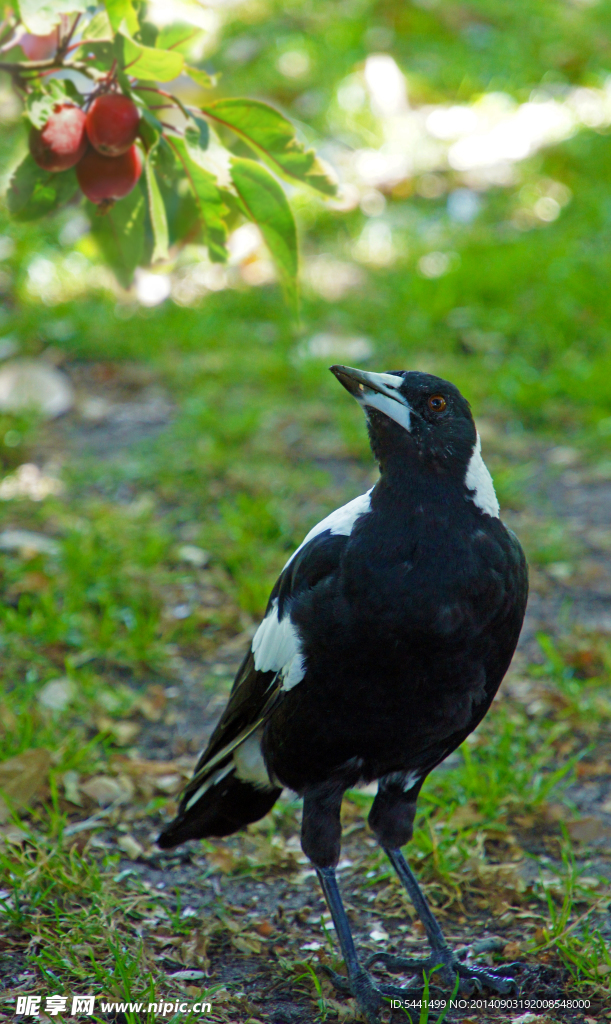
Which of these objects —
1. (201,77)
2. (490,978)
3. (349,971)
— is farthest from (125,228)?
(490,978)

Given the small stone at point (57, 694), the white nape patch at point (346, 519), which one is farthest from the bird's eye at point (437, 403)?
the small stone at point (57, 694)

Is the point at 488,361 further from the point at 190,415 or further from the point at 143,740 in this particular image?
the point at 143,740

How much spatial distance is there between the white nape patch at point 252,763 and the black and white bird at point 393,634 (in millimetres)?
68

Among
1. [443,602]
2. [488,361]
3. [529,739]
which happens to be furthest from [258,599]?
[488,361]

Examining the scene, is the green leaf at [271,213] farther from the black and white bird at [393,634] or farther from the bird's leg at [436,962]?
the bird's leg at [436,962]

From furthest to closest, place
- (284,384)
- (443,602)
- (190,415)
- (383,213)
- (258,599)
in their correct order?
1. (383,213)
2. (284,384)
3. (190,415)
4. (258,599)
5. (443,602)

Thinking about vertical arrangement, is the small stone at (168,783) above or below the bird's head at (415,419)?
below

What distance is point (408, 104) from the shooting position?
19.3 ft

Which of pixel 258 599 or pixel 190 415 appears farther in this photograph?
pixel 190 415

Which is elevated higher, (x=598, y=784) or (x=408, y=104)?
(x=408, y=104)

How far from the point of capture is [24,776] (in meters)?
2.21

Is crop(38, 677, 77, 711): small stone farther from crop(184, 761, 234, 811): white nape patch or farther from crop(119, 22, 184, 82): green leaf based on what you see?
crop(119, 22, 184, 82): green leaf

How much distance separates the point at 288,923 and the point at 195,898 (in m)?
0.21

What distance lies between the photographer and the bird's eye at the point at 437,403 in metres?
1.71
